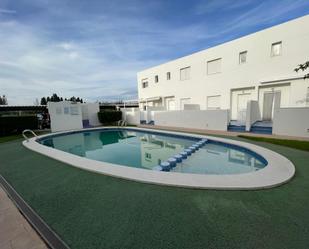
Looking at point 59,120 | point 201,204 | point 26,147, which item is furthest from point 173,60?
point 201,204

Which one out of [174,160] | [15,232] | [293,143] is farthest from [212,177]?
[293,143]

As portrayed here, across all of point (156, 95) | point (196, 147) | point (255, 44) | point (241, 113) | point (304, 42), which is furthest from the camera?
point (156, 95)

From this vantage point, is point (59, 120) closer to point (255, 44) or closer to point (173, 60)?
point (173, 60)

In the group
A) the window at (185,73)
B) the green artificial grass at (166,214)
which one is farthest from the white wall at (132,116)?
the green artificial grass at (166,214)

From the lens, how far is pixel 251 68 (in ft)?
43.3

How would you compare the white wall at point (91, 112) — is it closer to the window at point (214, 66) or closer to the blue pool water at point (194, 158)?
the blue pool water at point (194, 158)

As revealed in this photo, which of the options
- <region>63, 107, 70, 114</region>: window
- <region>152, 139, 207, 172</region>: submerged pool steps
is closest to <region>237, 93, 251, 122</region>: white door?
<region>152, 139, 207, 172</region>: submerged pool steps

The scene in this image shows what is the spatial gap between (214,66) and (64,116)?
681 inches

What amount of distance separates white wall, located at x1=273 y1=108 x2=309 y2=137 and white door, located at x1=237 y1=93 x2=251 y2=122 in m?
4.25

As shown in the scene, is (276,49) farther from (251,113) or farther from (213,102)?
(213,102)

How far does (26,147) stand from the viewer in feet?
28.6

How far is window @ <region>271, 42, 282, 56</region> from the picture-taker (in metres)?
11.7

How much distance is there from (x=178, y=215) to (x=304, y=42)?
589 inches

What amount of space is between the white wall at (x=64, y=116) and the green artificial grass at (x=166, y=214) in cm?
1248
